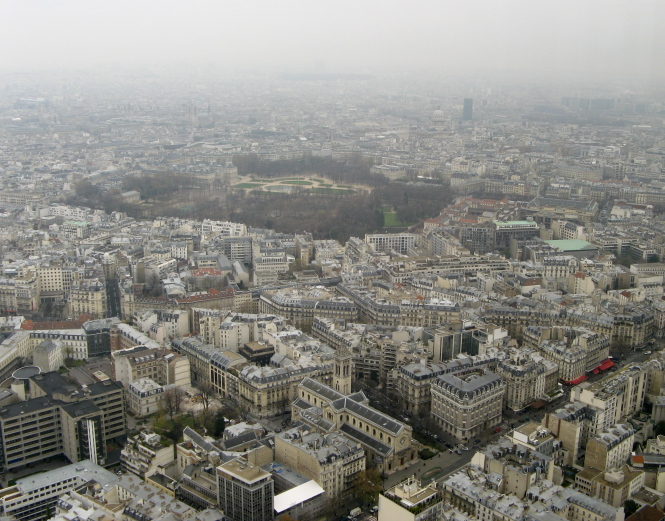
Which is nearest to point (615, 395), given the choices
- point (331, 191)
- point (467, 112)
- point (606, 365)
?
point (606, 365)

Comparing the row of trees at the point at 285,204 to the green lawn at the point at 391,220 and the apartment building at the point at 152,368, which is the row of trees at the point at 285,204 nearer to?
the green lawn at the point at 391,220

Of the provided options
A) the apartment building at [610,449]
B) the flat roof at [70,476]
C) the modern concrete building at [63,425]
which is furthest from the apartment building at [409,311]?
the flat roof at [70,476]

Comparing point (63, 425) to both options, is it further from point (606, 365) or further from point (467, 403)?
point (606, 365)

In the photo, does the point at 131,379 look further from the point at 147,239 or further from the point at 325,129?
the point at 325,129

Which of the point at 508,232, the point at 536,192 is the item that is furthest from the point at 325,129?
A: the point at 508,232

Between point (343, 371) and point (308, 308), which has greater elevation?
point (343, 371)
